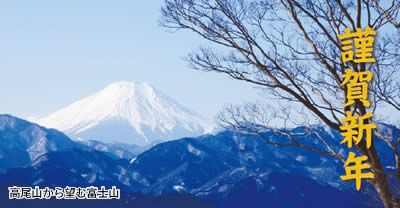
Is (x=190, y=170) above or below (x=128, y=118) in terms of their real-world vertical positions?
below

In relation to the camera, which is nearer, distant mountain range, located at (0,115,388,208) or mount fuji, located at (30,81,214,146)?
distant mountain range, located at (0,115,388,208)

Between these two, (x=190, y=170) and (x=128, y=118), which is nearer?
(x=190, y=170)

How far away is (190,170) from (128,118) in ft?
148

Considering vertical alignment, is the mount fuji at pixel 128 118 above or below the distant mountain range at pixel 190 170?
above

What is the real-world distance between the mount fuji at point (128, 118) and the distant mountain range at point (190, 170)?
63.8ft

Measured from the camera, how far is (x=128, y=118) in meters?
100

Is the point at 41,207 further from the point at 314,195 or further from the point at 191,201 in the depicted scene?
the point at 314,195

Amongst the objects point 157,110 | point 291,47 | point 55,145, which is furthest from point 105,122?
point 291,47

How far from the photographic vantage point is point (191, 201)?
42.3 metres

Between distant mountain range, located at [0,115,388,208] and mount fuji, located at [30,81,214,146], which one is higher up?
mount fuji, located at [30,81,214,146]

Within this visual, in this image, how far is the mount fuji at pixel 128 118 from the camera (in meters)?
94.8

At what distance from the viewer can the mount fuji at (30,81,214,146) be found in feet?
311

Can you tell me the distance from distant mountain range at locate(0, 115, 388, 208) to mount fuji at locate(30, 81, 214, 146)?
1945cm

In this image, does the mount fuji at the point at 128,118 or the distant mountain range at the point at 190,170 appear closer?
the distant mountain range at the point at 190,170
